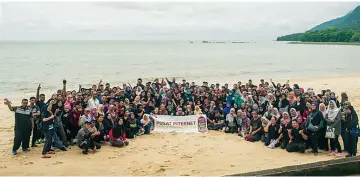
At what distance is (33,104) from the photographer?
9.82 m

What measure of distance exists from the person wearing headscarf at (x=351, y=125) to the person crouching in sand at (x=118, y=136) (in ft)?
20.6

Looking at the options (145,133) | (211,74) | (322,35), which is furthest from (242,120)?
(322,35)

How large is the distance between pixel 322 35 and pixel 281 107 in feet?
551

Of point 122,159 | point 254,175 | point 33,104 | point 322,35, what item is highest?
point 322,35

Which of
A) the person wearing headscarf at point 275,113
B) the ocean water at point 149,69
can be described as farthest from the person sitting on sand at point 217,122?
the ocean water at point 149,69

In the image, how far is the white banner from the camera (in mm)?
12785

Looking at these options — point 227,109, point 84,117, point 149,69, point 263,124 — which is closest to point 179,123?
point 227,109

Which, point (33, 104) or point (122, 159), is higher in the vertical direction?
point (33, 104)

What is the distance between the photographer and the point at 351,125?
901cm

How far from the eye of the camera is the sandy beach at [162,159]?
8.62 m

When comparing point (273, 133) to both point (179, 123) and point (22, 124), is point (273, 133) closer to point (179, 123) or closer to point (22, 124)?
point (179, 123)

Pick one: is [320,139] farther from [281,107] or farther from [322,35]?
[322,35]

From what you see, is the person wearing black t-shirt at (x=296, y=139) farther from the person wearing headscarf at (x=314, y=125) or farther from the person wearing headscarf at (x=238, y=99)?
the person wearing headscarf at (x=238, y=99)

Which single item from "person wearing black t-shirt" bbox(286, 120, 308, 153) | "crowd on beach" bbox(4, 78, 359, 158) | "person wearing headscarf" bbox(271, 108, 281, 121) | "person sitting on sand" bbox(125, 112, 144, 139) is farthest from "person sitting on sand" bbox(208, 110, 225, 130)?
"person wearing black t-shirt" bbox(286, 120, 308, 153)
